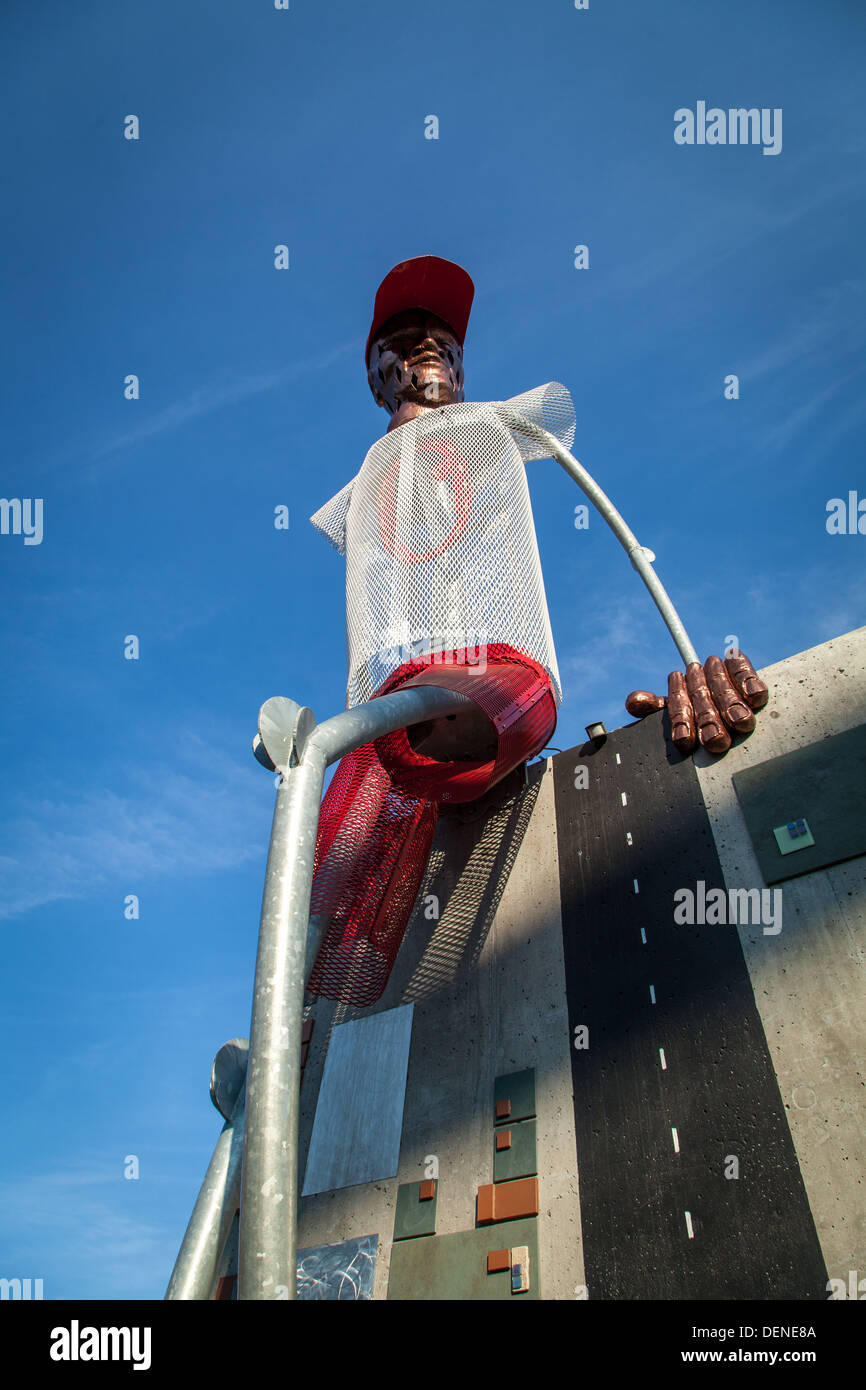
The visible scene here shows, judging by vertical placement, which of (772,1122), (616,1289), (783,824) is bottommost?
(616,1289)

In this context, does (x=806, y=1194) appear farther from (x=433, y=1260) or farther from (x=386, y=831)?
(x=386, y=831)

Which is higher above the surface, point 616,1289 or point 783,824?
point 783,824

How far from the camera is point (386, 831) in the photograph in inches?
289

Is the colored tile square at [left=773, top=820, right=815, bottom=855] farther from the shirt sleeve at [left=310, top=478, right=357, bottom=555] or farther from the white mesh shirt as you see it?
the shirt sleeve at [left=310, top=478, right=357, bottom=555]

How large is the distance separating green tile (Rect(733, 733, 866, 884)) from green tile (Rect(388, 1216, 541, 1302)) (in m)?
2.62

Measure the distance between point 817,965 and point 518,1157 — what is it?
7.18 feet

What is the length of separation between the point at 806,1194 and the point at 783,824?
2.14 metres

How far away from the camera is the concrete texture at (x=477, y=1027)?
5777 mm

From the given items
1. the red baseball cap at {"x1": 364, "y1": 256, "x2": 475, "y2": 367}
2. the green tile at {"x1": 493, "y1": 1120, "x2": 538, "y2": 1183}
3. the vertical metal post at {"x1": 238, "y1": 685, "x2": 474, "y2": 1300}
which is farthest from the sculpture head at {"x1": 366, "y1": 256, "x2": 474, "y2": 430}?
the green tile at {"x1": 493, "y1": 1120, "x2": 538, "y2": 1183}

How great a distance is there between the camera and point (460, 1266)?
5.59 m

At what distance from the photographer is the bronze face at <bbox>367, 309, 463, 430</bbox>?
9.16 m

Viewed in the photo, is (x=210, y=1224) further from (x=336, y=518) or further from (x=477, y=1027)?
(x=336, y=518)
